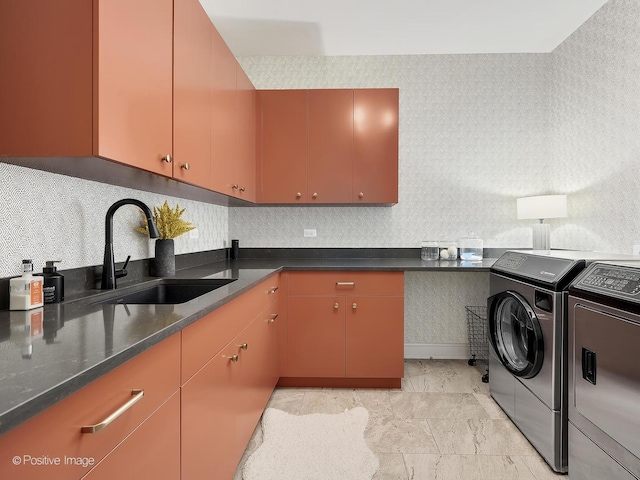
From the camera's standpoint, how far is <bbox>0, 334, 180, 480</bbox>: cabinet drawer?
0.59m

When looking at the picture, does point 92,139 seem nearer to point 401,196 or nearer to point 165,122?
point 165,122

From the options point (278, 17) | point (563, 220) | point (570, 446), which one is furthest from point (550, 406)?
point (278, 17)

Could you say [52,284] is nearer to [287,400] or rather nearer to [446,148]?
[287,400]

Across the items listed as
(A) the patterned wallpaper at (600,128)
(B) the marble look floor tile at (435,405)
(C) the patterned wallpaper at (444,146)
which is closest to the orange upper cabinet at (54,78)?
(B) the marble look floor tile at (435,405)

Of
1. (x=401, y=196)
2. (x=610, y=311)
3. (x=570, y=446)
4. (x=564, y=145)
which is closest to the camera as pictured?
(x=610, y=311)

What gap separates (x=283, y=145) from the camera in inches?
122

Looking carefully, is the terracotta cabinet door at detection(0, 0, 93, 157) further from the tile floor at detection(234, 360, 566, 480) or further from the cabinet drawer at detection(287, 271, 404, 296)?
the cabinet drawer at detection(287, 271, 404, 296)

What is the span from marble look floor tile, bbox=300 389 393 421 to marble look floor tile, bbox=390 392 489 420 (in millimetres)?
70

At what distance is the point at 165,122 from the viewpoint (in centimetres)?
152

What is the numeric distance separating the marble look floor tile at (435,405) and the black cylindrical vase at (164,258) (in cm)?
164

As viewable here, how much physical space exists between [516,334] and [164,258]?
82.5 inches

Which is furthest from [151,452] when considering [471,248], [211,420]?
[471,248]

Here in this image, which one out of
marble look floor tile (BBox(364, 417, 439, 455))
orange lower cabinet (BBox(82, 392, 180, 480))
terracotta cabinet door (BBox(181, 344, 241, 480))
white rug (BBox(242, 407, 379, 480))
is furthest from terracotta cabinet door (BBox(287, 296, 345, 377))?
orange lower cabinet (BBox(82, 392, 180, 480))

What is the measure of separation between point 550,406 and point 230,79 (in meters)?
2.52
